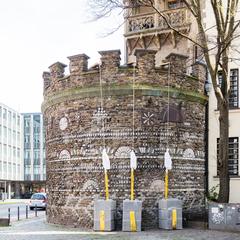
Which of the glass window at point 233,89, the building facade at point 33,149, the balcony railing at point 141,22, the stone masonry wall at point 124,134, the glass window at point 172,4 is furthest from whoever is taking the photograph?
the building facade at point 33,149

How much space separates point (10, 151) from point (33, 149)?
8.49 meters

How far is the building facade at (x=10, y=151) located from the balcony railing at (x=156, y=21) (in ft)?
172

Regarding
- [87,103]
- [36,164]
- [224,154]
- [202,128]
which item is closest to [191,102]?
[202,128]

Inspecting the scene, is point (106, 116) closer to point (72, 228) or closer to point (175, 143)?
point (175, 143)

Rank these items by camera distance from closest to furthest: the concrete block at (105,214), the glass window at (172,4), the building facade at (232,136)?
the concrete block at (105,214) → the building facade at (232,136) → the glass window at (172,4)

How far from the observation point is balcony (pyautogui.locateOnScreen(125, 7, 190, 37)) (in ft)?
82.6

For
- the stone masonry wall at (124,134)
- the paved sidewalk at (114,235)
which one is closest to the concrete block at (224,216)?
the paved sidewalk at (114,235)

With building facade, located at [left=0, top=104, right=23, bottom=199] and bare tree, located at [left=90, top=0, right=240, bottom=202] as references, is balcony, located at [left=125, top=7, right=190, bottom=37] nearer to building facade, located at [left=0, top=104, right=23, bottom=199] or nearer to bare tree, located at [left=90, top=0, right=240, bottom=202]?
bare tree, located at [left=90, top=0, right=240, bottom=202]

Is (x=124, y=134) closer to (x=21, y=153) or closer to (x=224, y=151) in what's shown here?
(x=224, y=151)

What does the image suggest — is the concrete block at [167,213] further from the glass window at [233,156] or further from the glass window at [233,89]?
the glass window at [233,89]

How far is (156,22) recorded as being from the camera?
84.2 feet

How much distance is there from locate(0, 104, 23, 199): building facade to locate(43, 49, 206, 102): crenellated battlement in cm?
5659

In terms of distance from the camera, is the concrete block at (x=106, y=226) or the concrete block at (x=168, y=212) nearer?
the concrete block at (x=106, y=226)

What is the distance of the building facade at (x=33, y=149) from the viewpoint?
89.6m
